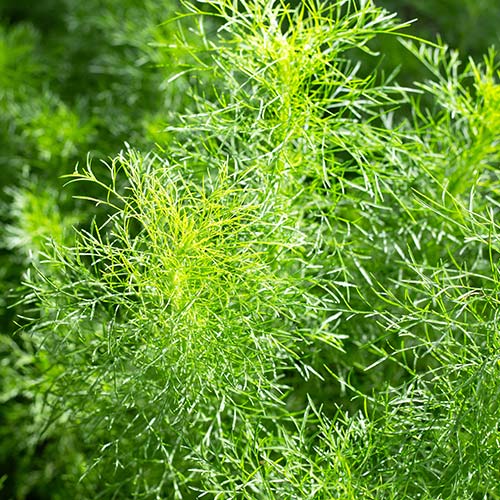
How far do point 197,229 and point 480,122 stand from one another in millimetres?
321

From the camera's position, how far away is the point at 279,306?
633 mm

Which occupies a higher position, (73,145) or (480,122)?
(480,122)

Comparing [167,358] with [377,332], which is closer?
[167,358]

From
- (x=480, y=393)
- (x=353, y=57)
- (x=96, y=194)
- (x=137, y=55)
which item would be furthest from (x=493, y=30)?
(x=480, y=393)

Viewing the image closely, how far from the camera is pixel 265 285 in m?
0.60

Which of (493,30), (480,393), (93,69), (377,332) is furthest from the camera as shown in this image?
(493,30)

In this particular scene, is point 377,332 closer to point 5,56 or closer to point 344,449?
point 344,449

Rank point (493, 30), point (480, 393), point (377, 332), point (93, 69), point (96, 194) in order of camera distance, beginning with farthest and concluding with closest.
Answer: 1. point (493, 30)
2. point (93, 69)
3. point (96, 194)
4. point (377, 332)
5. point (480, 393)

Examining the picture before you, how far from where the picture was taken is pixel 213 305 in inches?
24.1

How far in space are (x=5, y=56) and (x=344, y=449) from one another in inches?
30.8

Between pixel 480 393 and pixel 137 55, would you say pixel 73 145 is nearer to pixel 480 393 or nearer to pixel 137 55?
pixel 137 55

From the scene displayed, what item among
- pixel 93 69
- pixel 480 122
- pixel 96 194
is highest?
pixel 480 122

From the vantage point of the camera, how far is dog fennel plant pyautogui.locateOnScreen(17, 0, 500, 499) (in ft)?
1.95

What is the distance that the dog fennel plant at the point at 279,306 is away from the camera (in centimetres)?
59
